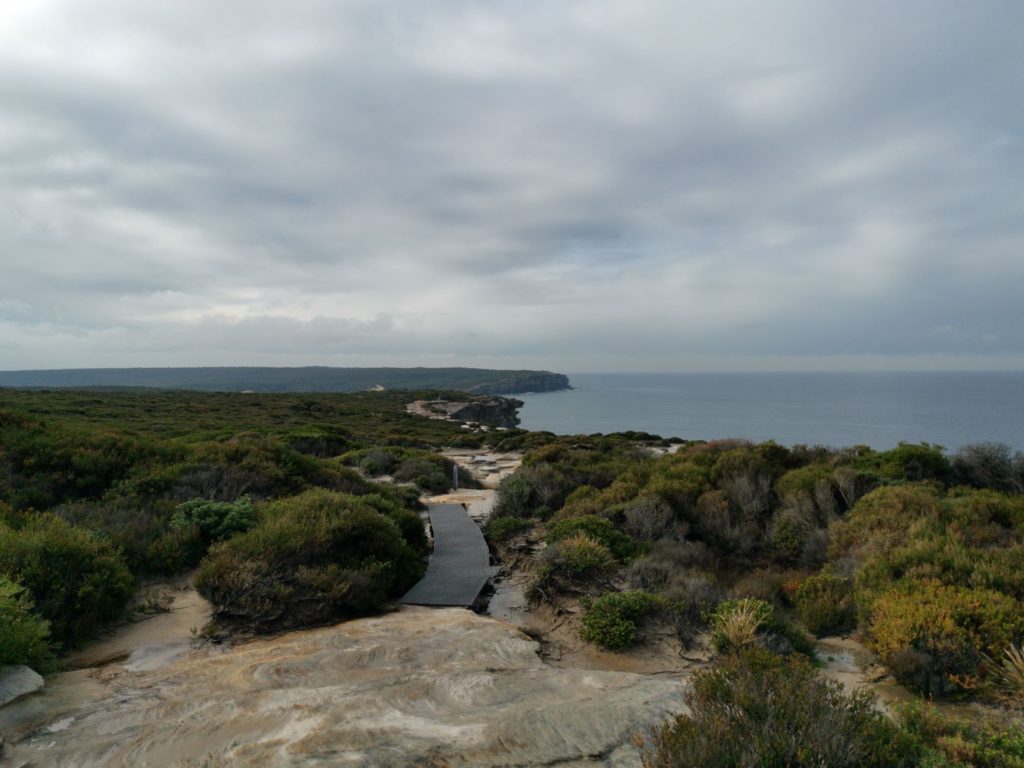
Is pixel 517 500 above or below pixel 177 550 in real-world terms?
below

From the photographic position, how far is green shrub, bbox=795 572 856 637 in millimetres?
6375

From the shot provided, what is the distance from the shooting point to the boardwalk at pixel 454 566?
25.9 feet

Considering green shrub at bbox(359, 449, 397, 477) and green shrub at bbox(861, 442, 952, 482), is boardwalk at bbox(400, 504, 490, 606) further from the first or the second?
green shrub at bbox(861, 442, 952, 482)

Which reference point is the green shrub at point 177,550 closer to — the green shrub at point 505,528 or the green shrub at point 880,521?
the green shrub at point 505,528

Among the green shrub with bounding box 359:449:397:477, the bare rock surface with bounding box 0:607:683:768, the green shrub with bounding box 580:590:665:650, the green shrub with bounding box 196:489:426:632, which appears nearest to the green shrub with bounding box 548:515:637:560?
the green shrub with bounding box 580:590:665:650

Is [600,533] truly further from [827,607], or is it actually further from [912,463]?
[912,463]

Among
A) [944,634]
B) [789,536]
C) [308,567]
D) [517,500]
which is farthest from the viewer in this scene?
[517,500]

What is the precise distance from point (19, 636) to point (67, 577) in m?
1.85

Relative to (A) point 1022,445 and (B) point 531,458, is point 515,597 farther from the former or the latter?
(A) point 1022,445

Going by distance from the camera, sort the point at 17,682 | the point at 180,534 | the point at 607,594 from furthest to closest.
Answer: the point at 180,534 < the point at 607,594 < the point at 17,682

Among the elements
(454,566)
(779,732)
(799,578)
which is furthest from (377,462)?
(779,732)

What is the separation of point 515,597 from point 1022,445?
1617 inches

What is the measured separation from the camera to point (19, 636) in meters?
4.51

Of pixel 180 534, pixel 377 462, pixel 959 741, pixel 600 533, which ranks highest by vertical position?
pixel 959 741
